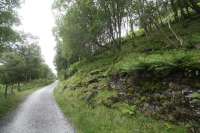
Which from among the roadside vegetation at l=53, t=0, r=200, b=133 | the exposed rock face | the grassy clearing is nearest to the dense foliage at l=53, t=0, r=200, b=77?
the roadside vegetation at l=53, t=0, r=200, b=133

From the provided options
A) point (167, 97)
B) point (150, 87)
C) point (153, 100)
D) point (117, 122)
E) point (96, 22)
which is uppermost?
point (96, 22)

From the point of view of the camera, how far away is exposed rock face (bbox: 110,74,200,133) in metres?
9.73

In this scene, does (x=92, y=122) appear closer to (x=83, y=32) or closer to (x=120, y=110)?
(x=120, y=110)

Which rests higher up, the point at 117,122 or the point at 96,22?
the point at 96,22

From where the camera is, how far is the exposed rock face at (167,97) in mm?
9727

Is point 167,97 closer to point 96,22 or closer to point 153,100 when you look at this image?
point 153,100

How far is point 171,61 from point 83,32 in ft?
59.1

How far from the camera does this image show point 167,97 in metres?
11.3

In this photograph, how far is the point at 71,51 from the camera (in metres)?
30.6

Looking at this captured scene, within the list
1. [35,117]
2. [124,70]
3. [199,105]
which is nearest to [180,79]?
[199,105]

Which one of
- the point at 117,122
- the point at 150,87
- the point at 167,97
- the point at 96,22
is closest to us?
the point at 167,97

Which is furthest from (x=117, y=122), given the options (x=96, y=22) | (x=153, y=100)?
(x=96, y=22)

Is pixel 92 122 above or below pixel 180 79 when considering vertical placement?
below

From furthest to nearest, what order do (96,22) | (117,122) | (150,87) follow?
1. (96,22)
2. (150,87)
3. (117,122)
